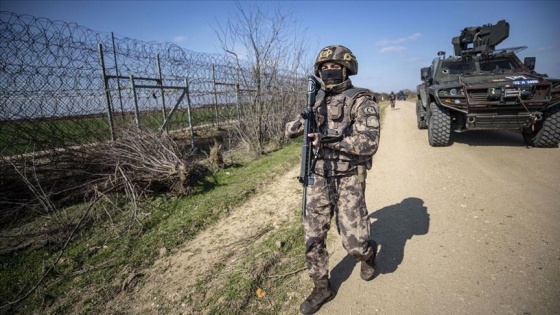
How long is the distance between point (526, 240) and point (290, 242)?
2098 millimetres

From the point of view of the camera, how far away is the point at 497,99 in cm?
497

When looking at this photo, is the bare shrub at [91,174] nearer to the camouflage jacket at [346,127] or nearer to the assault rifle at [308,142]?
the assault rifle at [308,142]

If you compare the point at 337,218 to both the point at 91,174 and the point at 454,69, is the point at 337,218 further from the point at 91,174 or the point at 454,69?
the point at 454,69

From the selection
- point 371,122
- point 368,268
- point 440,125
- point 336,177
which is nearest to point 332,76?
point 371,122

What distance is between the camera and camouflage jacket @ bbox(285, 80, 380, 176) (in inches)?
72.6

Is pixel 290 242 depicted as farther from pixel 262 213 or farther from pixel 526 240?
pixel 526 240

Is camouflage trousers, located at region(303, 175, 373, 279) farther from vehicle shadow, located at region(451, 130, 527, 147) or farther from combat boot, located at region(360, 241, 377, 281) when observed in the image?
vehicle shadow, located at region(451, 130, 527, 147)

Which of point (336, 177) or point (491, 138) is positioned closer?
point (336, 177)

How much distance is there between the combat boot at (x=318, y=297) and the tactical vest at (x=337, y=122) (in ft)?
2.54

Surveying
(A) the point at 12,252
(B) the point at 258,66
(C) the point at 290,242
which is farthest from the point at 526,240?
(B) the point at 258,66

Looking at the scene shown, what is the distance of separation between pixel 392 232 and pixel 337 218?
3.60 ft

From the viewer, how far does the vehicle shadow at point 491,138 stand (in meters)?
6.03

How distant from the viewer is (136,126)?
4.72m

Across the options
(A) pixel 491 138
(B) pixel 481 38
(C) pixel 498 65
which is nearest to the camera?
(C) pixel 498 65
